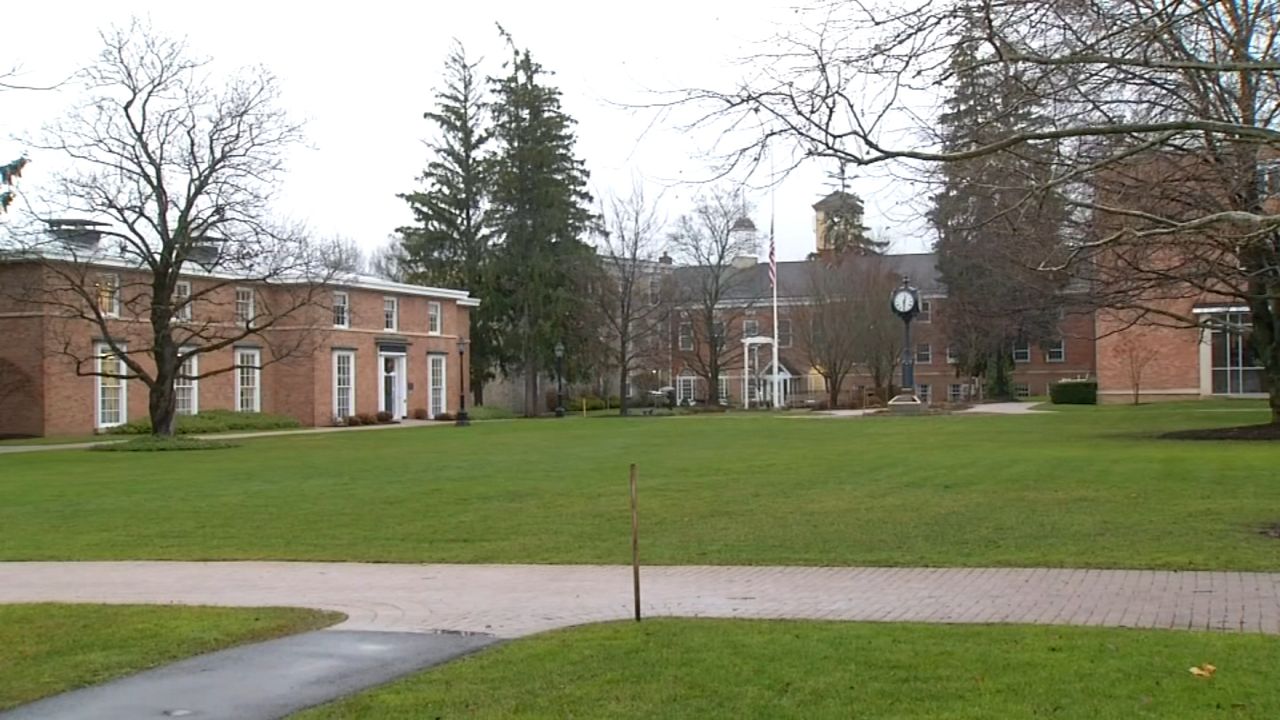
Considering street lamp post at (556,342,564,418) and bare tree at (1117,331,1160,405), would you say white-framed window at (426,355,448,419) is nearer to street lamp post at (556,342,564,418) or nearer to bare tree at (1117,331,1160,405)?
street lamp post at (556,342,564,418)

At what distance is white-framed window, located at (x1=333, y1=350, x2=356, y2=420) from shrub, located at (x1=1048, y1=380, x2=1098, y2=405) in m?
34.5

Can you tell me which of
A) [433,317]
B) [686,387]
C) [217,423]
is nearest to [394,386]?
[433,317]

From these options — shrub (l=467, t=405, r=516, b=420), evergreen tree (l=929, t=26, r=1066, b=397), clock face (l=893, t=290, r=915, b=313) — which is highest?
clock face (l=893, t=290, r=915, b=313)

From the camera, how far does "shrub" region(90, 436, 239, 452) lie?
124 feet

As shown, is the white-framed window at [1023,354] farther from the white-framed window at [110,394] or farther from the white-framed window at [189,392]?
the white-framed window at [110,394]

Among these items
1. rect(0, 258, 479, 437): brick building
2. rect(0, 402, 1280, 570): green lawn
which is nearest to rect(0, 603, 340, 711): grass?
rect(0, 402, 1280, 570): green lawn

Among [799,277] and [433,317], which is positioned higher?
[799,277]

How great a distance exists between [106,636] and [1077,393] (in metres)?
59.3

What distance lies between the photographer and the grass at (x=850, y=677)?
622cm

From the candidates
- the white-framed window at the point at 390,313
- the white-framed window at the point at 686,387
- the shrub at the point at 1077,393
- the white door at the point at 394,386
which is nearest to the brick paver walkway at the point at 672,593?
the white door at the point at 394,386

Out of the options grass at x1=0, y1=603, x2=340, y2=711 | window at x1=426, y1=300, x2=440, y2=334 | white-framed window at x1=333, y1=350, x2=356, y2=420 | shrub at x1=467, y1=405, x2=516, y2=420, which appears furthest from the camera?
shrub at x1=467, y1=405, x2=516, y2=420

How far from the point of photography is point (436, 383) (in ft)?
216

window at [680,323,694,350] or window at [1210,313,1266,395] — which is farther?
window at [680,323,694,350]

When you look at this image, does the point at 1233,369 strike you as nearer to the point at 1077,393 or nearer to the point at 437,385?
the point at 1077,393
